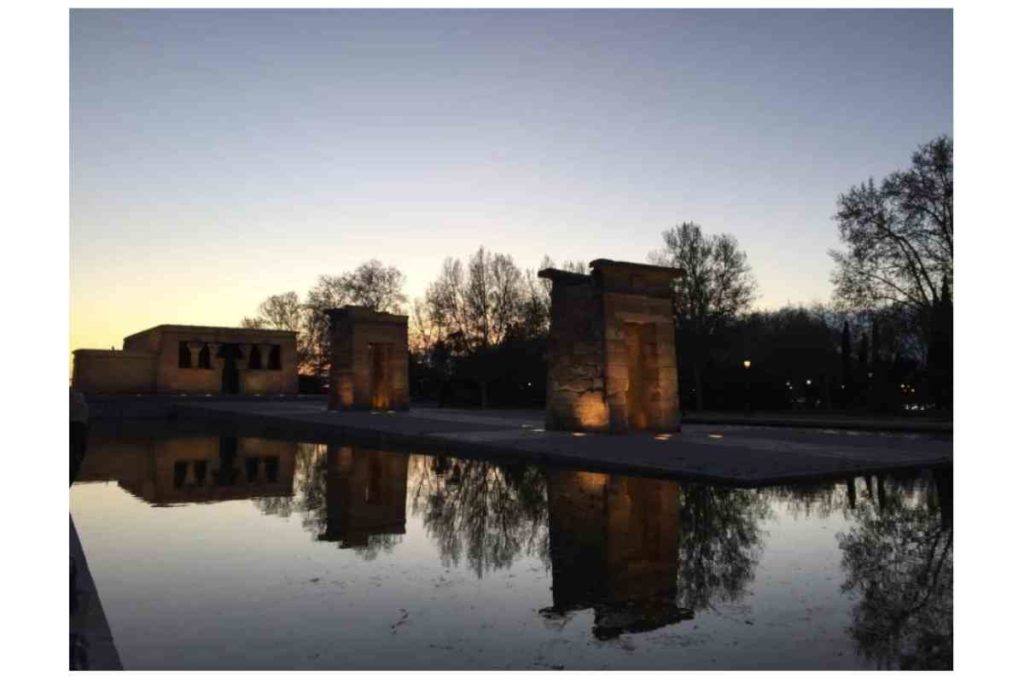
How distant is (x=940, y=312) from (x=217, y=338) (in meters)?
33.6

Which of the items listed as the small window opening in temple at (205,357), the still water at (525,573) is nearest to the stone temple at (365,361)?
the small window opening in temple at (205,357)

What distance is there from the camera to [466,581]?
5.74 metres

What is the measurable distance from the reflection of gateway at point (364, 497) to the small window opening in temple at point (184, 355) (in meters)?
25.6

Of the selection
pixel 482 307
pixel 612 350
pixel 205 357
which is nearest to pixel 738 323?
pixel 482 307

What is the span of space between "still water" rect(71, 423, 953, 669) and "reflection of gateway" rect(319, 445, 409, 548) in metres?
0.06

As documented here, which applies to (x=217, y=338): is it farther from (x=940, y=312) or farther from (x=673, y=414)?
(x=940, y=312)

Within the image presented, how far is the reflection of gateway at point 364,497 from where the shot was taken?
25.0 feet

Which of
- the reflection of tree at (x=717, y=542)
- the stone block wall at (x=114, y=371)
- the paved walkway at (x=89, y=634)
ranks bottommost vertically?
the reflection of tree at (x=717, y=542)

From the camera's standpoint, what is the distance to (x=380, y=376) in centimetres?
3069

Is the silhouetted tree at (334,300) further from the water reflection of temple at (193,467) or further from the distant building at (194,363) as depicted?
the water reflection of temple at (193,467)

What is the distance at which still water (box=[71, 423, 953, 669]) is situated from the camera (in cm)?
426

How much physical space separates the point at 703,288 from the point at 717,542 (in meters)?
30.7

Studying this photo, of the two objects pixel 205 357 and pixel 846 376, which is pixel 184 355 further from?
pixel 846 376

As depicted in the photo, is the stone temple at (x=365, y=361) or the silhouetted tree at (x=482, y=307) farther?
the silhouetted tree at (x=482, y=307)
